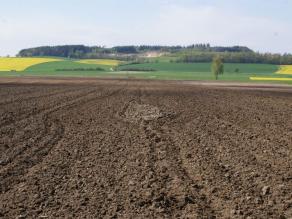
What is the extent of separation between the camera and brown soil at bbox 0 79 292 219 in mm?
7426

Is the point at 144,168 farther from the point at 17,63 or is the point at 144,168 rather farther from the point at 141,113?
the point at 17,63

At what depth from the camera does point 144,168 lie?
10047 millimetres

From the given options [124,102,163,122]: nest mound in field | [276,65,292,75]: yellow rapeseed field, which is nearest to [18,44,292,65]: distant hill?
[276,65,292,75]: yellow rapeseed field

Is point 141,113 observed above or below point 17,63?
above

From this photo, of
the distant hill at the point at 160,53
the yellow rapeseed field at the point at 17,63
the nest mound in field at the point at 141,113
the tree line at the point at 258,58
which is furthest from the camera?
the distant hill at the point at 160,53

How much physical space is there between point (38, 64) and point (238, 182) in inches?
4336

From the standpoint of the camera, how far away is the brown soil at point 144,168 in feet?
24.4

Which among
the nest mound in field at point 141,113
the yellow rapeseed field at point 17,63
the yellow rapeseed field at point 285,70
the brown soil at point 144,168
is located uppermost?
the brown soil at point 144,168

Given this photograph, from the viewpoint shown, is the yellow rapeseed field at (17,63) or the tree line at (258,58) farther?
the tree line at (258,58)

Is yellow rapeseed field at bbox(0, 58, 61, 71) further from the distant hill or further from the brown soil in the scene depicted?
the brown soil

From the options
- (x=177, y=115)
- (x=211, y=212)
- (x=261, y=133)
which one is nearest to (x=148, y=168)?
(x=211, y=212)

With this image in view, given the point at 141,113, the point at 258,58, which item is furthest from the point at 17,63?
the point at 141,113

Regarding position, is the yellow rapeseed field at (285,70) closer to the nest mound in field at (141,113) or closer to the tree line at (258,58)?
the tree line at (258,58)

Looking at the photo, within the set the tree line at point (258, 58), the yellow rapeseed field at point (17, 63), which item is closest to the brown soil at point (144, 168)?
the yellow rapeseed field at point (17, 63)
